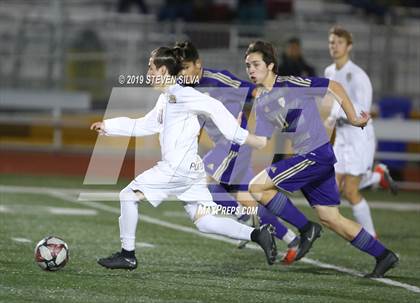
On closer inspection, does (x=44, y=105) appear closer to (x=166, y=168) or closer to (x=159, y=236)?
(x=159, y=236)

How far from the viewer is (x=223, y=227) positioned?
25.6 feet

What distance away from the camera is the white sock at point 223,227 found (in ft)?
25.6

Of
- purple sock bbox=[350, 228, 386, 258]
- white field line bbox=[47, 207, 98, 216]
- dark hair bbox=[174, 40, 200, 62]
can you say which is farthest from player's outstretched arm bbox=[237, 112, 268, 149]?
white field line bbox=[47, 207, 98, 216]

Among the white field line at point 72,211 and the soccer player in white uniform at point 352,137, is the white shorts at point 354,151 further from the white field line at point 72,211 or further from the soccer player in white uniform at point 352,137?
the white field line at point 72,211

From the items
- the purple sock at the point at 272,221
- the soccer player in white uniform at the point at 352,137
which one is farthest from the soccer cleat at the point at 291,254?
the soccer player in white uniform at the point at 352,137

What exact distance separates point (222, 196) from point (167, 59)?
194 cm

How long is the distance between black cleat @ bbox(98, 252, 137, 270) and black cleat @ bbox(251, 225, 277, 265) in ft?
2.95

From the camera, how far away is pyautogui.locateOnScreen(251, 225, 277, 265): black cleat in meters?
7.72

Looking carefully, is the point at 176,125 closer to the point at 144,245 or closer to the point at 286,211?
the point at 286,211

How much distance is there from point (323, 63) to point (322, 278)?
33.9 feet

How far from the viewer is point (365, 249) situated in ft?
26.3

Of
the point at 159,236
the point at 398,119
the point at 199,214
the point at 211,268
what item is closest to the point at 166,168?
the point at 199,214

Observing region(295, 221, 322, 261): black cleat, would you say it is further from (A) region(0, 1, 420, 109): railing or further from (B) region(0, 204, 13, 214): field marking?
(A) region(0, 1, 420, 109): railing

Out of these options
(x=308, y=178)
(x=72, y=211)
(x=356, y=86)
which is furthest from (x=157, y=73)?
(x=72, y=211)
